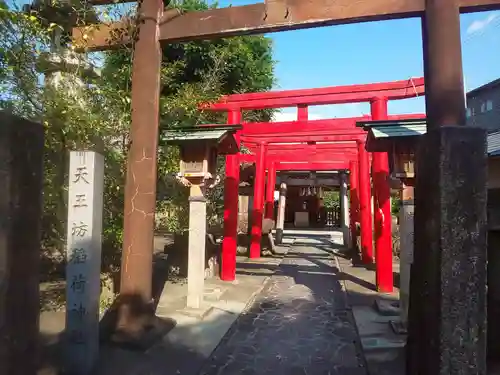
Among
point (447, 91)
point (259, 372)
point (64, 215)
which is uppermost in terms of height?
point (447, 91)

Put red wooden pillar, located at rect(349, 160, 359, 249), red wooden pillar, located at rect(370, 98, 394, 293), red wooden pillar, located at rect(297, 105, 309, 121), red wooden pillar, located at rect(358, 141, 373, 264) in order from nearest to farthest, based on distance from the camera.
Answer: red wooden pillar, located at rect(370, 98, 394, 293)
red wooden pillar, located at rect(297, 105, 309, 121)
red wooden pillar, located at rect(358, 141, 373, 264)
red wooden pillar, located at rect(349, 160, 359, 249)

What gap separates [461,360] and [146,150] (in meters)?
4.17

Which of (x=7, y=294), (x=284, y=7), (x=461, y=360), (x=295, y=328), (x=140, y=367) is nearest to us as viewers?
(x=7, y=294)

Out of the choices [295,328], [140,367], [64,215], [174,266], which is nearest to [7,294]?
[140,367]

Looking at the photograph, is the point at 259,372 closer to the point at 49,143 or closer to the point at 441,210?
the point at 441,210

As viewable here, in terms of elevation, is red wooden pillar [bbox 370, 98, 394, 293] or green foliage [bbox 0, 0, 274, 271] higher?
green foliage [bbox 0, 0, 274, 271]

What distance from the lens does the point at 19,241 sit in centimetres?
266

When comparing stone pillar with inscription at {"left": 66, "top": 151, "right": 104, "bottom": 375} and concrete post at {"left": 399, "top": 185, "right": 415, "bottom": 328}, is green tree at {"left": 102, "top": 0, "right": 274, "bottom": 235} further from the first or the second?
concrete post at {"left": 399, "top": 185, "right": 415, "bottom": 328}

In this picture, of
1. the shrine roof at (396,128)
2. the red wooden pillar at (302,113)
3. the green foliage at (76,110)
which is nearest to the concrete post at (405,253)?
the shrine roof at (396,128)

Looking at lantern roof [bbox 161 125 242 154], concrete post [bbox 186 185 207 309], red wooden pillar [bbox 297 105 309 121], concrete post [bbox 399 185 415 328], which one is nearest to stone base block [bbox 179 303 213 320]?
concrete post [bbox 186 185 207 309]

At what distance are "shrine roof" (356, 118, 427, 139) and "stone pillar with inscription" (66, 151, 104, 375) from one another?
4.00 meters

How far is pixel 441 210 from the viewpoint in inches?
115

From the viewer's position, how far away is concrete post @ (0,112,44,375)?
8.32 feet

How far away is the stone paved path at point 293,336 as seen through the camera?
4879 millimetres
